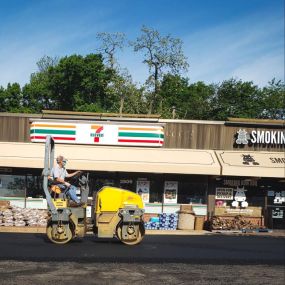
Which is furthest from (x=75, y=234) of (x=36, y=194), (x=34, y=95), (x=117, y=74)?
(x=34, y=95)

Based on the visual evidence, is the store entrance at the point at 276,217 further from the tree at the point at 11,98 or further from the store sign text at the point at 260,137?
the tree at the point at 11,98

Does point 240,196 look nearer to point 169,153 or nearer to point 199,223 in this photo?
point 199,223

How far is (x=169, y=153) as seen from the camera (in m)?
21.3

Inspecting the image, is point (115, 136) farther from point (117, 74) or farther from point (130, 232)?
point (117, 74)

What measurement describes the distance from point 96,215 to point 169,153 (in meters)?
9.46

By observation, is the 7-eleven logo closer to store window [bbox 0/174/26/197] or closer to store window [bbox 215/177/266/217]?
store window [bbox 0/174/26/197]

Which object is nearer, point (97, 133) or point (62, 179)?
point (62, 179)

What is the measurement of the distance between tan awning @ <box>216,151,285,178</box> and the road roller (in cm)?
884

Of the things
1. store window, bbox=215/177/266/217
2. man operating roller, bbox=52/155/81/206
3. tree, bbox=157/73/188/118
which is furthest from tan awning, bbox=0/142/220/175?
tree, bbox=157/73/188/118

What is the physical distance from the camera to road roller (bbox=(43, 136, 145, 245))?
11859 millimetres

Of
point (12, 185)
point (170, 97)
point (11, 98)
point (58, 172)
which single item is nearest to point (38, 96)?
point (11, 98)

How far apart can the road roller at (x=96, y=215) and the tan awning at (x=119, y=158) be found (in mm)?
7670

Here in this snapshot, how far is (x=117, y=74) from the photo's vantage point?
39.5 metres

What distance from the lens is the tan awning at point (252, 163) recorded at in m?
20.5
